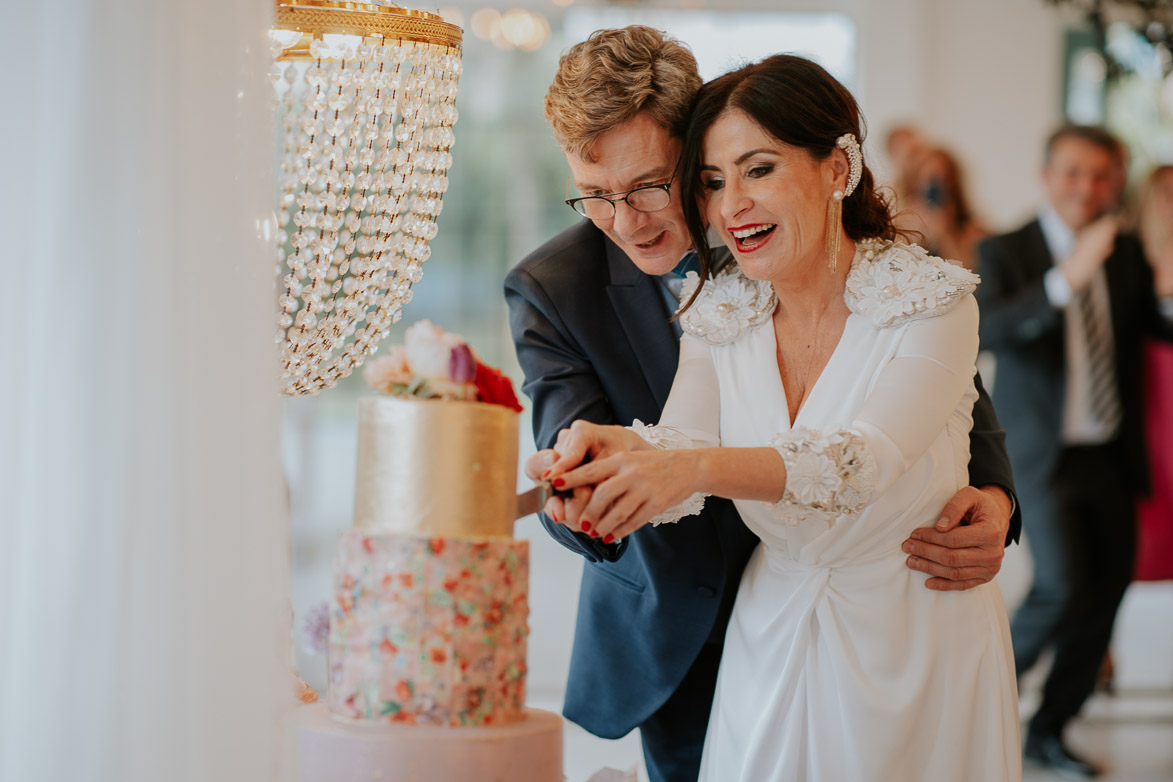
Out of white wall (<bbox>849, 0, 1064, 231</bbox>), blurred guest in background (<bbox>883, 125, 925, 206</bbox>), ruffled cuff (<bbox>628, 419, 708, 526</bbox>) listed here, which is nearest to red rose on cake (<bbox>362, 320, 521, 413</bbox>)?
ruffled cuff (<bbox>628, 419, 708, 526</bbox>)

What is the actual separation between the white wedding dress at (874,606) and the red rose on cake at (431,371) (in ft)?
1.54

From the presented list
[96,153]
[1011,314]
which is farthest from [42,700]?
[1011,314]

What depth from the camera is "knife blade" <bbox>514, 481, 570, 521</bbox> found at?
4.36ft

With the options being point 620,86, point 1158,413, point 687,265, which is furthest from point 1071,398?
point 620,86

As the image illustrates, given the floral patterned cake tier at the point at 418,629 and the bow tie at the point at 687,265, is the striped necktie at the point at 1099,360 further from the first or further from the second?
the floral patterned cake tier at the point at 418,629

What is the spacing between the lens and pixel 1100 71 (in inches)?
244

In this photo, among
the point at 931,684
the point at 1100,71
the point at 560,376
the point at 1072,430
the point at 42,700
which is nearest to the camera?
the point at 42,700

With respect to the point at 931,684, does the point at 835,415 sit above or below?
above

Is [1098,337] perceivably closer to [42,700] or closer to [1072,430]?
[1072,430]

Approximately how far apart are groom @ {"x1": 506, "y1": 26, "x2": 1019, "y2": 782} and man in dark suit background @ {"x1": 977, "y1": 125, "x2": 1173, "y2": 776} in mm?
2155

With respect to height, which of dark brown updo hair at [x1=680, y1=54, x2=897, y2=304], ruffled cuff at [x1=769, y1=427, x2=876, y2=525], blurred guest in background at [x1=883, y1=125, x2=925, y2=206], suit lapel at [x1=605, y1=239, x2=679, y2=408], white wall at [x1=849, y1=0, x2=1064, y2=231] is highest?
white wall at [x1=849, y1=0, x2=1064, y2=231]

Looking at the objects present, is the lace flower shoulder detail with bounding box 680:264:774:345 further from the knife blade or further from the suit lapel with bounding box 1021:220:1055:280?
the suit lapel with bounding box 1021:220:1055:280

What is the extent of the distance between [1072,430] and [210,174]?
11.5ft

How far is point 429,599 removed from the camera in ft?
3.79
